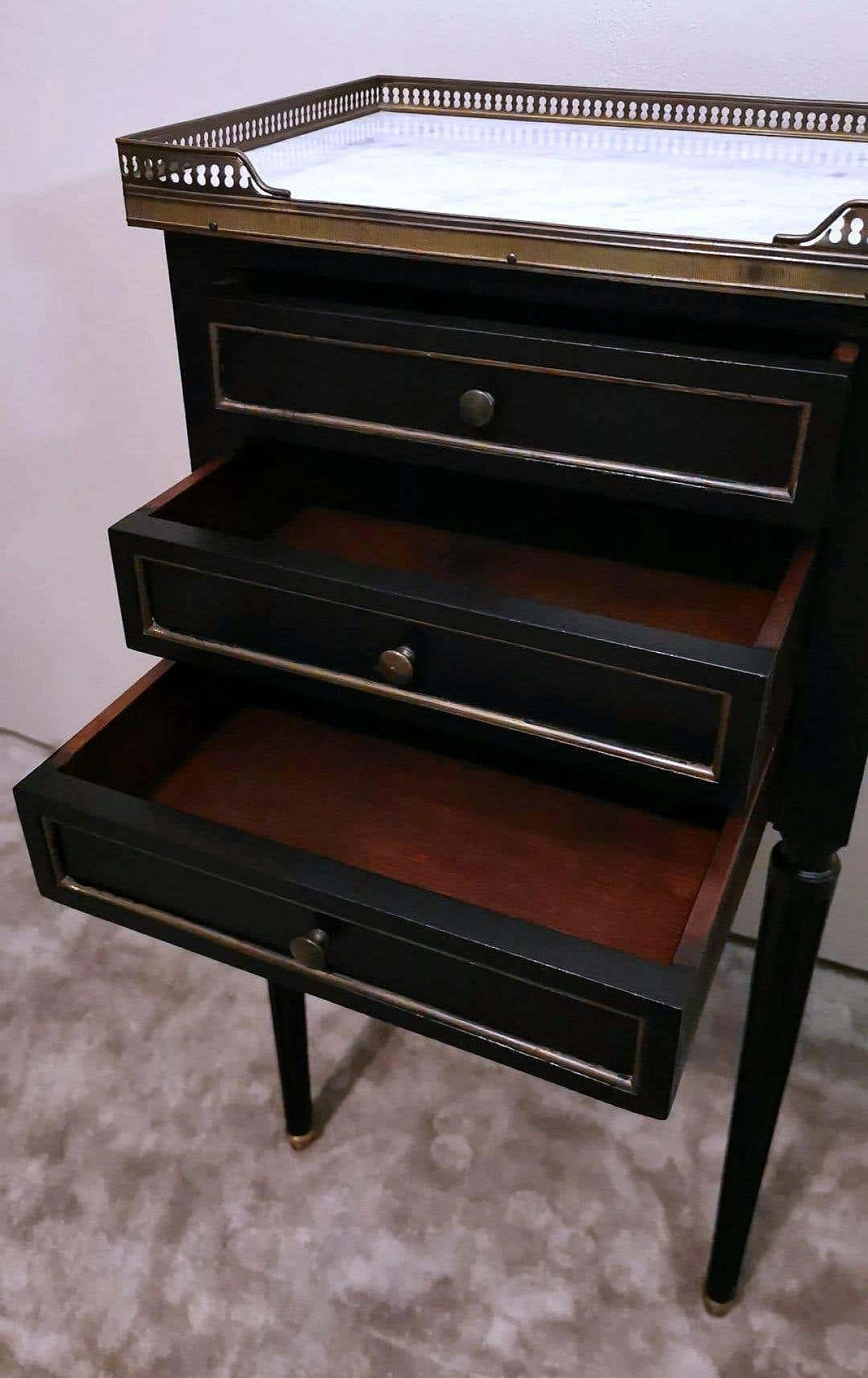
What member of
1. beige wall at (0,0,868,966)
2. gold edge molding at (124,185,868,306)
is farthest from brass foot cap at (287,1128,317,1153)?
gold edge molding at (124,185,868,306)

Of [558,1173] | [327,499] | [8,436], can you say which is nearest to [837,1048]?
[558,1173]

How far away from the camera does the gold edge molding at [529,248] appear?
0.66 metres

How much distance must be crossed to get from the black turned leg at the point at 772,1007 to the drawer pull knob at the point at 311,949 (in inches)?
14.7

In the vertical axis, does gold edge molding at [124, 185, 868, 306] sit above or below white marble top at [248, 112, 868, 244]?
below

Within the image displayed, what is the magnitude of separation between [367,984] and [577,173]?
1.95 ft

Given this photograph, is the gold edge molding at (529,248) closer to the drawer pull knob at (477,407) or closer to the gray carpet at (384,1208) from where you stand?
the drawer pull knob at (477,407)

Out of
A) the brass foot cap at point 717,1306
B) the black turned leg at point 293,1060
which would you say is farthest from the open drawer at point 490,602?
the brass foot cap at point 717,1306

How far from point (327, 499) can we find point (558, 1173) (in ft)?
2.49

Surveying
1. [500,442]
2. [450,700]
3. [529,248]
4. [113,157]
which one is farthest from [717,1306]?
[113,157]

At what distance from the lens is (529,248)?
72cm

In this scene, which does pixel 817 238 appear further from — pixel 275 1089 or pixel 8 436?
pixel 8 436

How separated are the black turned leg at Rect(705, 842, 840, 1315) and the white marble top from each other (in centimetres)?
47

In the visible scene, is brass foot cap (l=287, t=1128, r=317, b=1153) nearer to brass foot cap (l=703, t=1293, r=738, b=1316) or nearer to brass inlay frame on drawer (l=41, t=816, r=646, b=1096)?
brass foot cap (l=703, t=1293, r=738, b=1316)

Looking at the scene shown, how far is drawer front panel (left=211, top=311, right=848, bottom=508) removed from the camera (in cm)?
71
